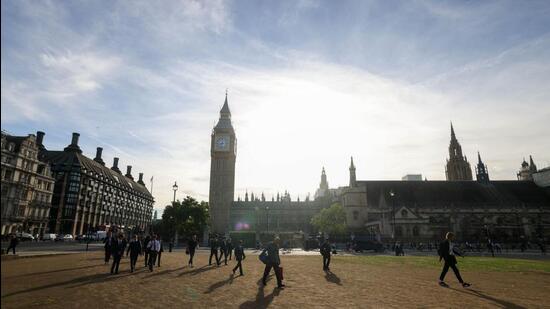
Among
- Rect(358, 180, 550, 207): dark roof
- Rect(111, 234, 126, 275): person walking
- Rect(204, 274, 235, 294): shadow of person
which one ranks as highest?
Rect(358, 180, 550, 207): dark roof

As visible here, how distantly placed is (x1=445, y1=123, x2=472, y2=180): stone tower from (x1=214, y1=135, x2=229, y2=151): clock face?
250 feet

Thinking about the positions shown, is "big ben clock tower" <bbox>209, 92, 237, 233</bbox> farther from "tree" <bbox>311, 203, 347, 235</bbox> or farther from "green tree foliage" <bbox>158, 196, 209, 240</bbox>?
"tree" <bbox>311, 203, 347, 235</bbox>

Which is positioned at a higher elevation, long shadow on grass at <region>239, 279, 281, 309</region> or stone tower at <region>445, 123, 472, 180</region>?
stone tower at <region>445, 123, 472, 180</region>

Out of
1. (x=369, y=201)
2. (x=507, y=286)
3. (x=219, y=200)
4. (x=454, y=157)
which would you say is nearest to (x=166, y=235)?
(x=219, y=200)

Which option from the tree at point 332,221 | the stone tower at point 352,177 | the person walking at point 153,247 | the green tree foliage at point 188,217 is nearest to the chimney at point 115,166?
the green tree foliage at point 188,217

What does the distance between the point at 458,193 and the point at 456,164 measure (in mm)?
29357

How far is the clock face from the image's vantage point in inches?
4171

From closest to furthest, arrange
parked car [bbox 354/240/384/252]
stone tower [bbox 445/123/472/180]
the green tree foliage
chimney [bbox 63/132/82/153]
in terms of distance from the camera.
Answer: parked car [bbox 354/240/384/252], the green tree foliage, chimney [bbox 63/132/82/153], stone tower [bbox 445/123/472/180]

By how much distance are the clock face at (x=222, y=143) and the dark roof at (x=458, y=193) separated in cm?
4364

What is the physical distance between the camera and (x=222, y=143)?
106 meters

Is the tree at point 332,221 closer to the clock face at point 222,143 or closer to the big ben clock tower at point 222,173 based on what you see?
the big ben clock tower at point 222,173

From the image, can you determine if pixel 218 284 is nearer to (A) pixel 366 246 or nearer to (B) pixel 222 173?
(A) pixel 366 246

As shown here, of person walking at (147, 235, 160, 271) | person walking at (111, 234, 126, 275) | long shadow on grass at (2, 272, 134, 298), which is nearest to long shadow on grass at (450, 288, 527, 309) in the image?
long shadow on grass at (2, 272, 134, 298)

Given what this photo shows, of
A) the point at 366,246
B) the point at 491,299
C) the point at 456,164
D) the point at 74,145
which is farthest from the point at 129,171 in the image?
the point at 491,299
